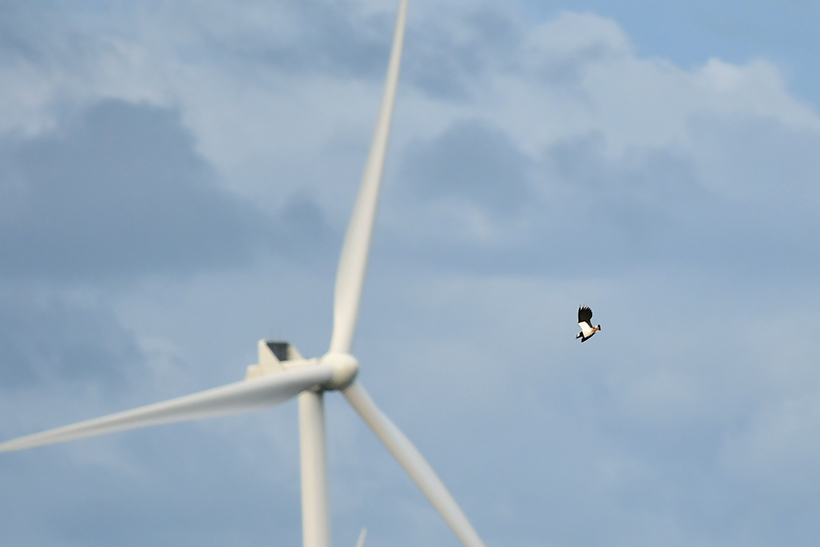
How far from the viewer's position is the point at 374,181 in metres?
76.9

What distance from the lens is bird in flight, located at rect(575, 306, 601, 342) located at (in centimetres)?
7012

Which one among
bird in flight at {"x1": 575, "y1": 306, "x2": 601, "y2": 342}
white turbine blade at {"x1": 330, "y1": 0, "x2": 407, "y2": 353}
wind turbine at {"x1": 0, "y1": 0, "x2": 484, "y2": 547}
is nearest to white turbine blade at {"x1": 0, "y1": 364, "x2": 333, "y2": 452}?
wind turbine at {"x1": 0, "y1": 0, "x2": 484, "y2": 547}

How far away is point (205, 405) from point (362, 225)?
12.7 meters

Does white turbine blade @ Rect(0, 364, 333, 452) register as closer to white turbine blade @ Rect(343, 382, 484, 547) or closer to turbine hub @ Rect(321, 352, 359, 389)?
turbine hub @ Rect(321, 352, 359, 389)

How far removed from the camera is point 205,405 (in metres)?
68.7

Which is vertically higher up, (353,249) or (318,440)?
(353,249)

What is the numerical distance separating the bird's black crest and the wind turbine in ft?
32.2

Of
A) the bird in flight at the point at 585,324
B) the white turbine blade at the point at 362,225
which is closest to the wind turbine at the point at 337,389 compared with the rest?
the white turbine blade at the point at 362,225

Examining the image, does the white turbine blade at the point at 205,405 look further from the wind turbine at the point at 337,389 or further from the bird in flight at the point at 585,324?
the bird in flight at the point at 585,324

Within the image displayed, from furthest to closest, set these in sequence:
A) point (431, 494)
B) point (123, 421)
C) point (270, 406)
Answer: point (431, 494)
point (270, 406)
point (123, 421)

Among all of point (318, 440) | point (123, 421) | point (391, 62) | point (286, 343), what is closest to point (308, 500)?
point (318, 440)

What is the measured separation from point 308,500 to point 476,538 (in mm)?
8010

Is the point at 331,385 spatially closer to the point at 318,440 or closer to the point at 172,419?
the point at 318,440

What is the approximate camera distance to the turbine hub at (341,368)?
2872 inches
